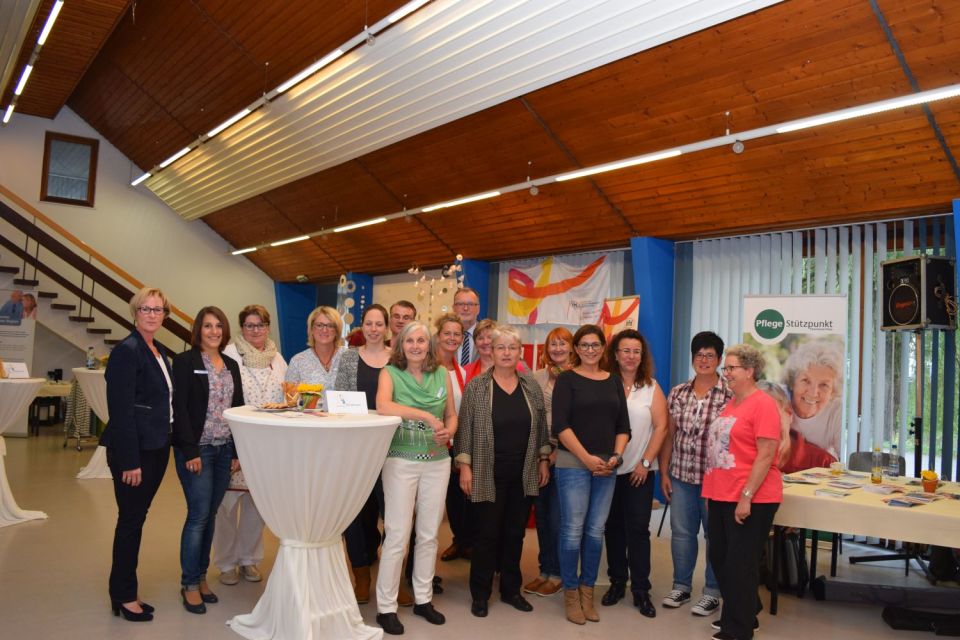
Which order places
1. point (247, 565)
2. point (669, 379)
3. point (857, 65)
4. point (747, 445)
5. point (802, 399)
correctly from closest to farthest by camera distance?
point (747, 445)
point (247, 565)
point (857, 65)
point (802, 399)
point (669, 379)

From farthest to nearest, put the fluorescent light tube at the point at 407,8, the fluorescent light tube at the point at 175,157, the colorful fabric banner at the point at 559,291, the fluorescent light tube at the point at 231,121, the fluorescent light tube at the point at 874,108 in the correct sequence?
the fluorescent light tube at the point at 175,157
the colorful fabric banner at the point at 559,291
the fluorescent light tube at the point at 231,121
the fluorescent light tube at the point at 407,8
the fluorescent light tube at the point at 874,108

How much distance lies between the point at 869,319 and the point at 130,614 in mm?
5979

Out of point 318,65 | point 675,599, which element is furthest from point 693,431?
point 318,65

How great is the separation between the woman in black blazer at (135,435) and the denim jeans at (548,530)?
210 cm

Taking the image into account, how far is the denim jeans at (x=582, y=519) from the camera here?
12.1ft

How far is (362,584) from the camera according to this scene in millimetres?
3715

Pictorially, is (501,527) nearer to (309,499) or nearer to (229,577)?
(309,499)

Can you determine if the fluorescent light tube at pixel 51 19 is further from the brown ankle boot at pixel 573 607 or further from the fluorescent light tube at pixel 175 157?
the brown ankle boot at pixel 573 607

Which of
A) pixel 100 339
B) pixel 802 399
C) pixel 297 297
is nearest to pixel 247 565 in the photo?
pixel 802 399

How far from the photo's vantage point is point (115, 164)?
42.8 feet

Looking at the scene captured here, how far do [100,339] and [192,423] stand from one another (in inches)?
364

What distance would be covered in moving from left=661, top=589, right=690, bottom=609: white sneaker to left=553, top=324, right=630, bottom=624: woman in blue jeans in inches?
19.0

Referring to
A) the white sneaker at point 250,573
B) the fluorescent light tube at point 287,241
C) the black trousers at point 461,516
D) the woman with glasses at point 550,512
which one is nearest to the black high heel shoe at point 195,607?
the white sneaker at point 250,573

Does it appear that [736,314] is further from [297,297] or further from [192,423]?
[297,297]
